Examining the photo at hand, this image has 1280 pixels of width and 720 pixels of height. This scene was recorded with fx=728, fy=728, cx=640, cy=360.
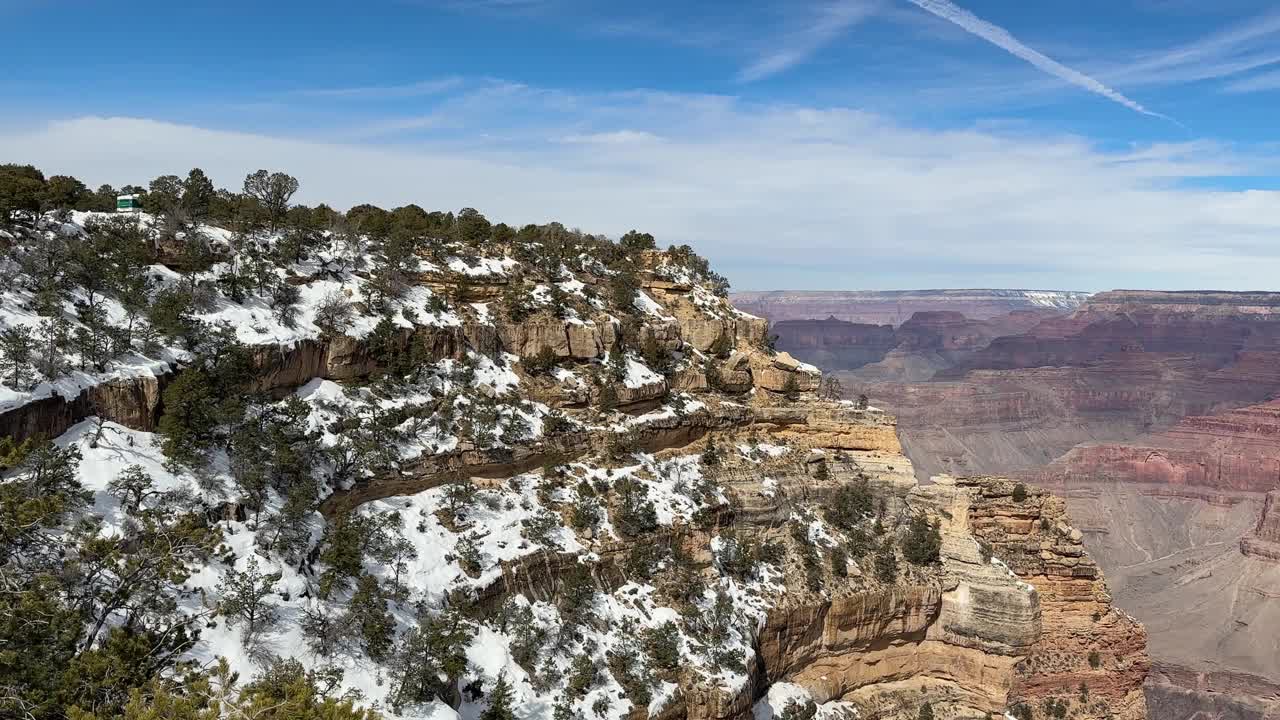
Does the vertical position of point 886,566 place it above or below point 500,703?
above

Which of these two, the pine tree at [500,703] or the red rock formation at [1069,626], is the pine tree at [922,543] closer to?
the red rock formation at [1069,626]

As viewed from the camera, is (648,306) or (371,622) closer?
(371,622)

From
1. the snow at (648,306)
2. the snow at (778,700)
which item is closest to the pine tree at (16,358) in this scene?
the snow at (778,700)

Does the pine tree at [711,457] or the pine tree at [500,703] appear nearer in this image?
the pine tree at [500,703]

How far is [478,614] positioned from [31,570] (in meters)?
16.8

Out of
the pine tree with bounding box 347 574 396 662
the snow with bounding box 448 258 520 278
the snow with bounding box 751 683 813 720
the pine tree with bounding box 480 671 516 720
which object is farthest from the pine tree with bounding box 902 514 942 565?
the snow with bounding box 448 258 520 278

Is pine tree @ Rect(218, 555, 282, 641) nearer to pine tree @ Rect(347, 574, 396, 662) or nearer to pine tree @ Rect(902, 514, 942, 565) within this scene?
pine tree @ Rect(347, 574, 396, 662)

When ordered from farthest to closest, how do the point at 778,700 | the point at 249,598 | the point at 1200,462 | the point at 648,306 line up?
the point at 1200,462 < the point at 648,306 < the point at 778,700 < the point at 249,598

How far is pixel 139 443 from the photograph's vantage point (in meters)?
29.6

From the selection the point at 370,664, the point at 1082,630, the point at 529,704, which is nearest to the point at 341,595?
the point at 370,664

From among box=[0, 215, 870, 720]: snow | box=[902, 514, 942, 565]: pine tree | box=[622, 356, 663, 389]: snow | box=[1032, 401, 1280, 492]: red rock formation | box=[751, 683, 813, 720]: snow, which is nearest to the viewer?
box=[0, 215, 870, 720]: snow

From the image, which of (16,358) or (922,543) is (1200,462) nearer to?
(922,543)

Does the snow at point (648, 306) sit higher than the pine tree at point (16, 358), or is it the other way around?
the snow at point (648, 306)

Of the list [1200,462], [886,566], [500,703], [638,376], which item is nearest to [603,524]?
[638,376]
